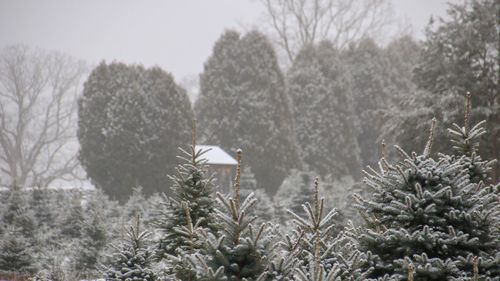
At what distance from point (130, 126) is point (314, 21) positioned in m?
26.8

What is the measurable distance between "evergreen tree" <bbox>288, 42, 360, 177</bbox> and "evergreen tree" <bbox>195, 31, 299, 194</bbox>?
2.60 metres

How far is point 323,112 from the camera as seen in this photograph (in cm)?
3350

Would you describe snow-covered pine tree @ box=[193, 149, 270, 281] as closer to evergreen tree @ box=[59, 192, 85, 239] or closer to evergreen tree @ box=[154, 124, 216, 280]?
evergreen tree @ box=[154, 124, 216, 280]

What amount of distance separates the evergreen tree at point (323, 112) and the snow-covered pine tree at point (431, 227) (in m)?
26.1

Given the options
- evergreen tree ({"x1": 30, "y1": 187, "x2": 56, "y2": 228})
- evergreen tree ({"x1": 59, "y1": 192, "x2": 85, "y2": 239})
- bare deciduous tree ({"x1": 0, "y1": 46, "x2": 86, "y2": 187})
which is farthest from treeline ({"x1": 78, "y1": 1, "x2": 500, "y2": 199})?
bare deciduous tree ({"x1": 0, "y1": 46, "x2": 86, "y2": 187})

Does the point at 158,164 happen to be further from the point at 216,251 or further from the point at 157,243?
the point at 216,251

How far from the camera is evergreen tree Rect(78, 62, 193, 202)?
24375 mm

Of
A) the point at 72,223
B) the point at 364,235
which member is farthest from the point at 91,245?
the point at 364,235

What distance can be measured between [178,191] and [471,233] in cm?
395

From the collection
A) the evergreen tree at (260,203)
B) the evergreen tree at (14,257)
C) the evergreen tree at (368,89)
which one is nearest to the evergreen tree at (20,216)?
the evergreen tree at (14,257)

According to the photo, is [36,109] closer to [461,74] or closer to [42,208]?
[42,208]

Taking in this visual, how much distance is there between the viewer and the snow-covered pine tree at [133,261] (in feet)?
23.2

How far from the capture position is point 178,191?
25.2ft

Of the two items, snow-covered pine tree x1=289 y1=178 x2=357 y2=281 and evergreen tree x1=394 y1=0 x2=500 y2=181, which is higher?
evergreen tree x1=394 y1=0 x2=500 y2=181
